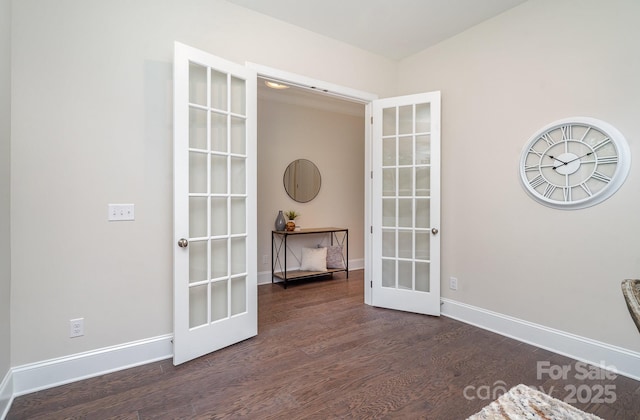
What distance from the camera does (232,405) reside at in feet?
5.95

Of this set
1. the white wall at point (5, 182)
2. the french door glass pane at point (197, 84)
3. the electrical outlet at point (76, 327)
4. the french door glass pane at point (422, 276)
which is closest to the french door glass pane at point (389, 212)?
the french door glass pane at point (422, 276)

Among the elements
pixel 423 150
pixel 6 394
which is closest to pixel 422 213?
pixel 423 150

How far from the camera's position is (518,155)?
2709 mm

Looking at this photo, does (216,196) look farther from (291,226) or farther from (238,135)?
(291,226)

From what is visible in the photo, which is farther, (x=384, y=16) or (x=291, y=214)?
(x=291, y=214)

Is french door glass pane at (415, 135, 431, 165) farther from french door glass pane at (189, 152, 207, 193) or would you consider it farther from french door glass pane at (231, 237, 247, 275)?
french door glass pane at (189, 152, 207, 193)

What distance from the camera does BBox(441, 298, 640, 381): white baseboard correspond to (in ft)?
7.03

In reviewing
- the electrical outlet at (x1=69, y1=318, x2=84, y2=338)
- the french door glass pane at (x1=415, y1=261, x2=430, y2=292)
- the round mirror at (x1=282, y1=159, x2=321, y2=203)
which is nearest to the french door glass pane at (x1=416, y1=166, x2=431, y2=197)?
the french door glass pane at (x1=415, y1=261, x2=430, y2=292)

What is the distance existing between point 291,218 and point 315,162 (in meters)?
1.10

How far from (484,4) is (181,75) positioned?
262 cm

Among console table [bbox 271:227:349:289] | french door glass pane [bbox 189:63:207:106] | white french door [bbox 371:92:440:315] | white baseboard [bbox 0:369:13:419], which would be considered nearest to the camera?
white baseboard [bbox 0:369:13:419]

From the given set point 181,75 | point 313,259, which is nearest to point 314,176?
point 313,259

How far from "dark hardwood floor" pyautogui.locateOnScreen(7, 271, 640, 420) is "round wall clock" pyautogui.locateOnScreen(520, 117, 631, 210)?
1.27 meters

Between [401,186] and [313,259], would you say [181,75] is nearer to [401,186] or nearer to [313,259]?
[401,186]
